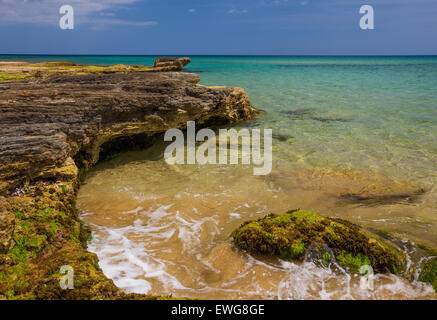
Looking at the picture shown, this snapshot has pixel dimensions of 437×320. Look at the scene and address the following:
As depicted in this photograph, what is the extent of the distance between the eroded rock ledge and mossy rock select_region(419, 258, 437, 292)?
3.21 metres

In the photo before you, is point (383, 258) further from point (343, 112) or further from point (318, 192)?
point (343, 112)

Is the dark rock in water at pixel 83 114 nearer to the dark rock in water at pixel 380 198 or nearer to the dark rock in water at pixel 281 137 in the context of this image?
the dark rock in water at pixel 281 137

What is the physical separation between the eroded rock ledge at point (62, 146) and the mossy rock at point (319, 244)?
1.77 meters

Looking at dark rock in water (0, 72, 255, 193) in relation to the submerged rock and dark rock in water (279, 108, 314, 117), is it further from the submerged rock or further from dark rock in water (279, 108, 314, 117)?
dark rock in water (279, 108, 314, 117)

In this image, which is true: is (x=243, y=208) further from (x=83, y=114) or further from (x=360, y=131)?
(x=360, y=131)

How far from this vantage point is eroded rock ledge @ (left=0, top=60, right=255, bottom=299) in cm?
312

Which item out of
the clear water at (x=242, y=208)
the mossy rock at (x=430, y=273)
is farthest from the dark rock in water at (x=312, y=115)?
the mossy rock at (x=430, y=273)

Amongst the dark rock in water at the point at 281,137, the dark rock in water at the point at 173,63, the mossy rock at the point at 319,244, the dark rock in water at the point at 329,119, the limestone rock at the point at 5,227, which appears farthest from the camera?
the dark rock in water at the point at 173,63

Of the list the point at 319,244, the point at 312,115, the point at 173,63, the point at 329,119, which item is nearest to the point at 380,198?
the point at 319,244

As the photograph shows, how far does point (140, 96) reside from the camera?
302 inches

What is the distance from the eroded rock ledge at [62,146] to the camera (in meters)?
3.12
